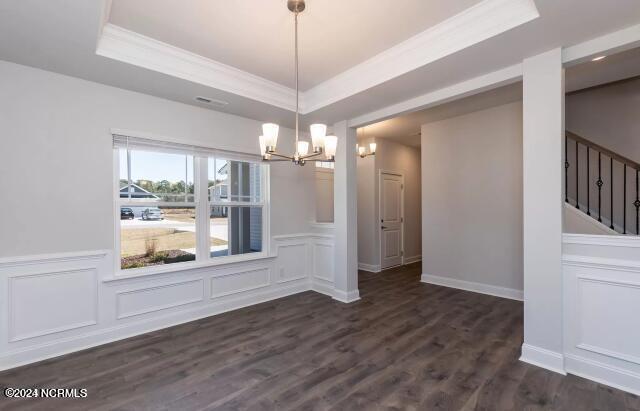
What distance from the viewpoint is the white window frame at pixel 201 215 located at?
10.3 feet

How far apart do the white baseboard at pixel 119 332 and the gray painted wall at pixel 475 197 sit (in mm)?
3053

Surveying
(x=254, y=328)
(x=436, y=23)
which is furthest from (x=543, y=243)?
(x=254, y=328)

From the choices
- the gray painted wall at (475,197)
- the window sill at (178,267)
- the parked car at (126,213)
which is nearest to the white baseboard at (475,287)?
the gray painted wall at (475,197)

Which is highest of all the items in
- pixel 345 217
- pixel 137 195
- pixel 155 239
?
pixel 137 195

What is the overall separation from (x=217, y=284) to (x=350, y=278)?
1880 mm

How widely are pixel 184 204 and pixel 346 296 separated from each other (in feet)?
8.37

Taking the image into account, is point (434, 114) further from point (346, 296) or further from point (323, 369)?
point (323, 369)

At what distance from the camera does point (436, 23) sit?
2500 millimetres

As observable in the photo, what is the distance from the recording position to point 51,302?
2773mm

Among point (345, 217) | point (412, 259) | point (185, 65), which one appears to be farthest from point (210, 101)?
point (412, 259)

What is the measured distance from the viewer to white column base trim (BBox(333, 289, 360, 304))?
4.29 metres

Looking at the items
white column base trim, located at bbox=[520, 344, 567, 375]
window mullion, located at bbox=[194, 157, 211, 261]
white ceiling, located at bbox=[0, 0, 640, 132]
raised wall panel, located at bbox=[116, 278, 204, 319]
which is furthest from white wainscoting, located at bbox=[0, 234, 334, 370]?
white column base trim, located at bbox=[520, 344, 567, 375]

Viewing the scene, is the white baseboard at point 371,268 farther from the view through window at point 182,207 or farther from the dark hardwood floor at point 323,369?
the view through window at point 182,207

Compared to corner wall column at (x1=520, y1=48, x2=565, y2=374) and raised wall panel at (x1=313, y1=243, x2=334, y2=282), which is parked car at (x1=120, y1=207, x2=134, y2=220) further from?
corner wall column at (x1=520, y1=48, x2=565, y2=374)
